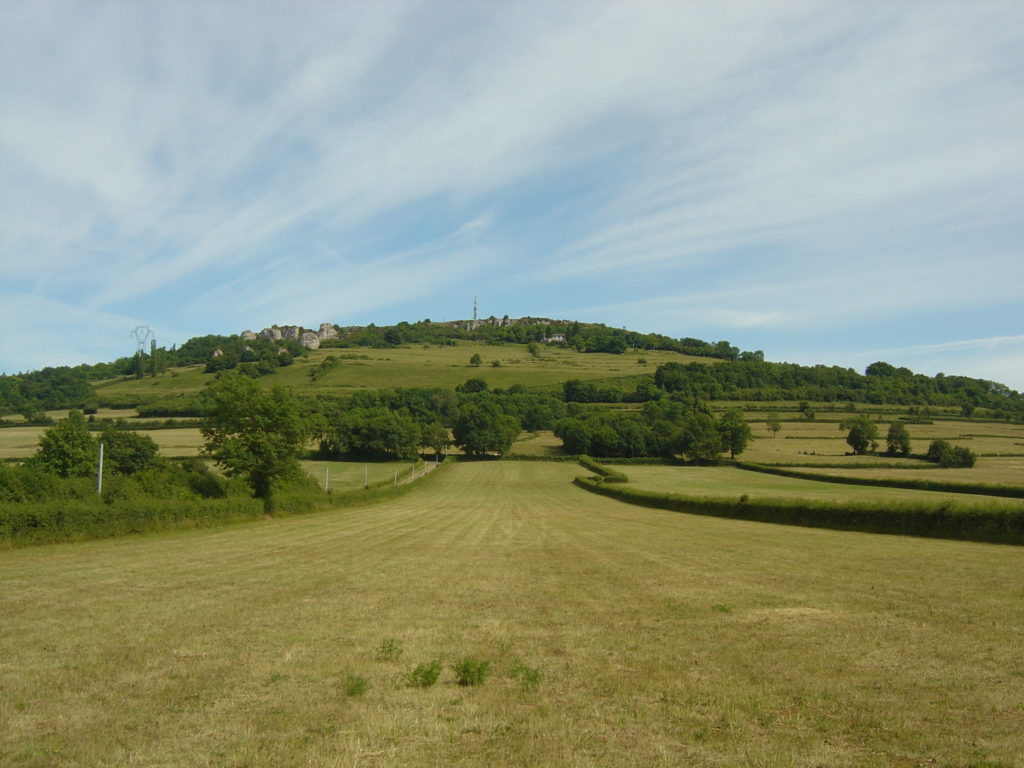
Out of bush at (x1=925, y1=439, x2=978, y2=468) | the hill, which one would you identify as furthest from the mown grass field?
the hill

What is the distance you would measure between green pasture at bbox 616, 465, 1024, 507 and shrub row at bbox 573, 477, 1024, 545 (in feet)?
44.4

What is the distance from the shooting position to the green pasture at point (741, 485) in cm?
5838

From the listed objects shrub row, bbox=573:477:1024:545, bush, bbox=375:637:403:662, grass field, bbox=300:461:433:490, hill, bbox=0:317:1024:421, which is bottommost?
grass field, bbox=300:461:433:490

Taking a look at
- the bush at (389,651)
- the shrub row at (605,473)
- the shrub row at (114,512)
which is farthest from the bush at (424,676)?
the shrub row at (605,473)

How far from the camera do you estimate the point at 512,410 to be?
142125mm

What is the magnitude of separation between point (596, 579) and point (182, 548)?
54.7 feet

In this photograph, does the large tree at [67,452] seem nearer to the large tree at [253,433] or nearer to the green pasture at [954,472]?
the large tree at [253,433]

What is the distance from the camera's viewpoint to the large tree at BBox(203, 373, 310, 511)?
1726 inches

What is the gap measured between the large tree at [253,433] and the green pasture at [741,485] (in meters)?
32.7

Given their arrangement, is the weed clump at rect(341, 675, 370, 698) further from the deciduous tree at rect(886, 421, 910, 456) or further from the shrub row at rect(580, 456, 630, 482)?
the deciduous tree at rect(886, 421, 910, 456)

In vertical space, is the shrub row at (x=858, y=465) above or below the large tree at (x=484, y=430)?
below

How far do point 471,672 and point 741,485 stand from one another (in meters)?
71.5

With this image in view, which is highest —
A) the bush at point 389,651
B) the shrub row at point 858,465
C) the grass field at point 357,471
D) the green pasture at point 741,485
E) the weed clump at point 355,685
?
the weed clump at point 355,685

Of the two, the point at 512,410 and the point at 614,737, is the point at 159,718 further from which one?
the point at 512,410
